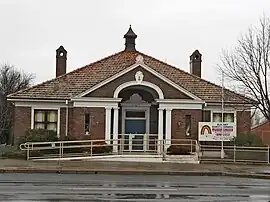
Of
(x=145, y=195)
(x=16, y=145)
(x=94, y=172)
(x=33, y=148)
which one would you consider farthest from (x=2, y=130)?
(x=145, y=195)

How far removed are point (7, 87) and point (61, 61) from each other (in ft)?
133

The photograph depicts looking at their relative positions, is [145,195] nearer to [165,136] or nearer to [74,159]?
[74,159]

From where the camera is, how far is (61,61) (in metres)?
42.8

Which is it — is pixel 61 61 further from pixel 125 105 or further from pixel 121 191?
pixel 121 191

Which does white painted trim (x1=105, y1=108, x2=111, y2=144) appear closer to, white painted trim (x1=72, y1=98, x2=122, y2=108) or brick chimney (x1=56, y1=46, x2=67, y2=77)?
white painted trim (x1=72, y1=98, x2=122, y2=108)

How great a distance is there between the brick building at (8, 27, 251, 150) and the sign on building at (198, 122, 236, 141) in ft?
9.54

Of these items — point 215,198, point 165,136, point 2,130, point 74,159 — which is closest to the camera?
point 215,198

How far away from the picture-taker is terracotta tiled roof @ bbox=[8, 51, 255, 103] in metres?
37.5

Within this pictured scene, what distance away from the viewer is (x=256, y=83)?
3416 cm

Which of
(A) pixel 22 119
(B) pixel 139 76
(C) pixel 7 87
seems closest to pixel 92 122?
(B) pixel 139 76

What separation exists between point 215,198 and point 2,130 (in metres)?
54.7

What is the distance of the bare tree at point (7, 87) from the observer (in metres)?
68.2

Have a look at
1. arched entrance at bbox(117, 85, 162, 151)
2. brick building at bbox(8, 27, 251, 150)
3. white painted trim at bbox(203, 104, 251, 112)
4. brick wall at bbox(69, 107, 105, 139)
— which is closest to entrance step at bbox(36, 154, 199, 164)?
brick building at bbox(8, 27, 251, 150)

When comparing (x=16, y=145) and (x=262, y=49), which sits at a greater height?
(x=262, y=49)
